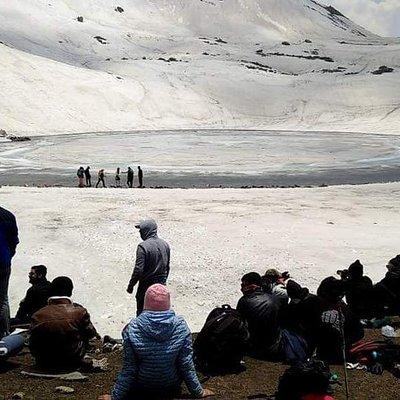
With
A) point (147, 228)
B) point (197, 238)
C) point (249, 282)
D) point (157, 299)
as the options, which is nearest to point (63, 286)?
point (147, 228)

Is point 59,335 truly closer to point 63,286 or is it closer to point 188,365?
point 63,286

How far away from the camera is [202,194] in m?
23.2

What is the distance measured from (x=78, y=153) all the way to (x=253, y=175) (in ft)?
52.7

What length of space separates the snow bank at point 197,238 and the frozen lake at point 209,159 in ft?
24.0

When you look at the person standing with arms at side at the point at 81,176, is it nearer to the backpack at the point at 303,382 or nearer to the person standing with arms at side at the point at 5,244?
the person standing with arms at side at the point at 5,244

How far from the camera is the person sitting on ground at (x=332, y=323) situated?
6.79m

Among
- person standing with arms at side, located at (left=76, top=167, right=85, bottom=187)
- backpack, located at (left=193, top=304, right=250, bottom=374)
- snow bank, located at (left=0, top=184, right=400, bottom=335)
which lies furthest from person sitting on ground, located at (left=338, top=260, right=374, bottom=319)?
person standing with arms at side, located at (left=76, top=167, right=85, bottom=187)

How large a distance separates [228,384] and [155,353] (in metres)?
1.41

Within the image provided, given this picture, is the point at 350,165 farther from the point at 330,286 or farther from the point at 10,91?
the point at 10,91

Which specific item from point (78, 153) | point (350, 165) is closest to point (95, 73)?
point (78, 153)

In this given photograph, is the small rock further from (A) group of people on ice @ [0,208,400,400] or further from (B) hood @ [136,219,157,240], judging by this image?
(B) hood @ [136,219,157,240]

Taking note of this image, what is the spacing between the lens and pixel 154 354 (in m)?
5.09

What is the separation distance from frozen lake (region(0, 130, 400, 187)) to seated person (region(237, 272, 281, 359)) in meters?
21.4

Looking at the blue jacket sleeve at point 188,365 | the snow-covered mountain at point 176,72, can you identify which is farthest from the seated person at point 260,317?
the snow-covered mountain at point 176,72
